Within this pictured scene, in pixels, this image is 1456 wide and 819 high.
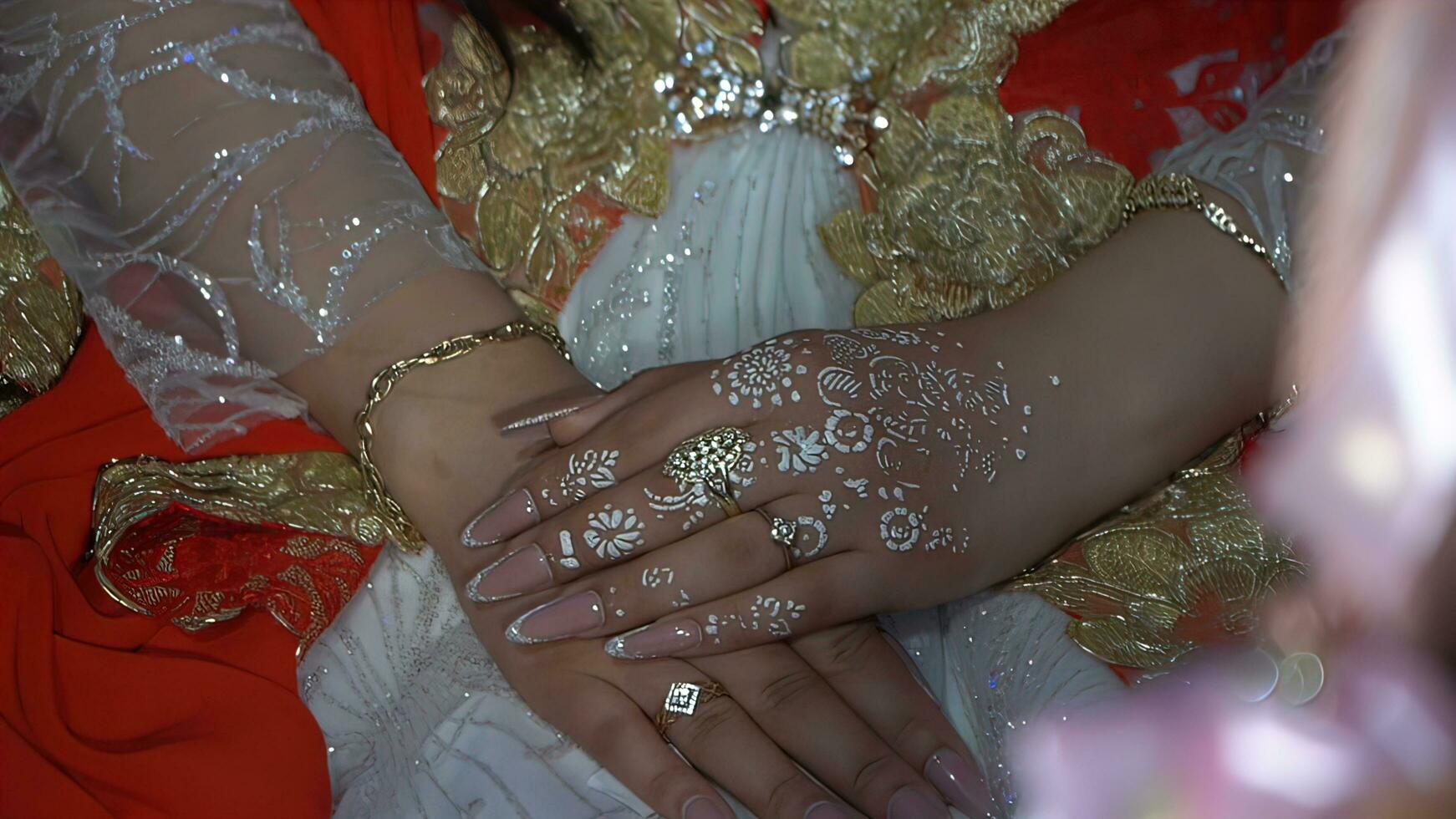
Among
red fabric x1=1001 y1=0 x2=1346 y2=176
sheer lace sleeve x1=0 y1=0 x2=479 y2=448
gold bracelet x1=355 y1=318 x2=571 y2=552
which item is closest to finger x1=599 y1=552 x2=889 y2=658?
gold bracelet x1=355 y1=318 x2=571 y2=552

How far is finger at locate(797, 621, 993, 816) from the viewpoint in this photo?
2.02 ft

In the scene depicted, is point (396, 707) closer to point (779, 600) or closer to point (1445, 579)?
point (779, 600)

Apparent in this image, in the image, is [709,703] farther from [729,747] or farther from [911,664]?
[911,664]

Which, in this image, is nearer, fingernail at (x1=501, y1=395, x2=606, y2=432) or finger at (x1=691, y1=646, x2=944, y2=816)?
finger at (x1=691, y1=646, x2=944, y2=816)

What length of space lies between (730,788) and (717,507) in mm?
174

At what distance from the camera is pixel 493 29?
0.92 meters

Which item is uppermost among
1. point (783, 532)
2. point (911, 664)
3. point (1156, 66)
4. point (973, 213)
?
point (1156, 66)

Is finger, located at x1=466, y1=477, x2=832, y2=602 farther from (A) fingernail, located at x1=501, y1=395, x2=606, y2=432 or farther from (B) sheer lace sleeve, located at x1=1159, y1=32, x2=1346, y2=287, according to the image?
(B) sheer lace sleeve, located at x1=1159, y1=32, x2=1346, y2=287

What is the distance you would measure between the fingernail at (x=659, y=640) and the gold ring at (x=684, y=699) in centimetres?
3

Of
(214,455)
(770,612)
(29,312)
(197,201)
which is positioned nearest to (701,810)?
(770,612)

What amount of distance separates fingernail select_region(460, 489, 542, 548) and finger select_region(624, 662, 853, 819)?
13cm

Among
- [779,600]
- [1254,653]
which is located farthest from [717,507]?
[1254,653]

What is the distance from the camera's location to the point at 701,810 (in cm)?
59

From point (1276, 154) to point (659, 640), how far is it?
57cm
